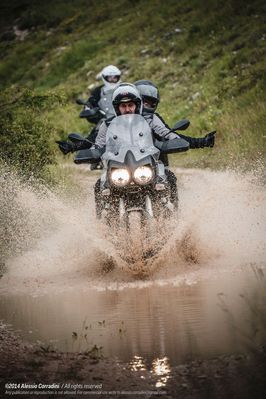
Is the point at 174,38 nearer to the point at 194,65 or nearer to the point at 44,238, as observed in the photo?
the point at 194,65

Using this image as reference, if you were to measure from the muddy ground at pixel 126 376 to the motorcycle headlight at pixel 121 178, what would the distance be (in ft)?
9.68

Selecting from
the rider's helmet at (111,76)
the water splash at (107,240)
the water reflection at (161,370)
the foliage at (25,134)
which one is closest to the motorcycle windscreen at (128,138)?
the water splash at (107,240)

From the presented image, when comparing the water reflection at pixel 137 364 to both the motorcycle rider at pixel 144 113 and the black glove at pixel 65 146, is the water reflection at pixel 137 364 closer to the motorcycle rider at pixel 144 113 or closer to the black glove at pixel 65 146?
the motorcycle rider at pixel 144 113

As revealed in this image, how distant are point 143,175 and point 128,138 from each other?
21.7 inches

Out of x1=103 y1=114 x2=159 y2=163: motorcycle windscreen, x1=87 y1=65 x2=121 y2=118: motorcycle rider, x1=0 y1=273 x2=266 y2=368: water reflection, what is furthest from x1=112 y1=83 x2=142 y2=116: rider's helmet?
x1=87 y1=65 x2=121 y2=118: motorcycle rider

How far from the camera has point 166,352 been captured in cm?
491

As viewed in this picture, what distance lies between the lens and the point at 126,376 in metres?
4.53

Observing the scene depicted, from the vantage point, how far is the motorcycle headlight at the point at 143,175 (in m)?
7.79

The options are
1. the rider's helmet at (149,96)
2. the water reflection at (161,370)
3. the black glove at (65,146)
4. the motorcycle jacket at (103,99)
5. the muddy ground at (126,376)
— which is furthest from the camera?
the motorcycle jacket at (103,99)

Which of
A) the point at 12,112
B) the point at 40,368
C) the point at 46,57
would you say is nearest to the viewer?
the point at 40,368

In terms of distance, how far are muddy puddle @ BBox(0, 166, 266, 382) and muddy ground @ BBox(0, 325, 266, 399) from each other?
0.15m

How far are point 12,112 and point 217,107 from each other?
936 centimetres

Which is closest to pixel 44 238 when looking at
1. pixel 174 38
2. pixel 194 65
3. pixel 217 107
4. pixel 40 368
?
pixel 40 368

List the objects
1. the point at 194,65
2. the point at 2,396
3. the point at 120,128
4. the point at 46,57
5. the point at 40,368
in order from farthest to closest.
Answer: the point at 46,57 → the point at 194,65 → the point at 120,128 → the point at 40,368 → the point at 2,396
